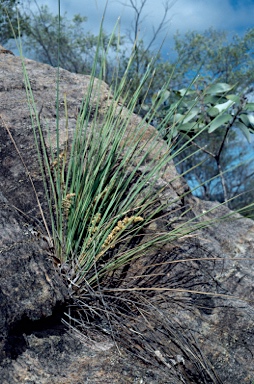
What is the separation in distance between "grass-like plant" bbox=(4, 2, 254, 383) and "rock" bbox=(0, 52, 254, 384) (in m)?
0.03

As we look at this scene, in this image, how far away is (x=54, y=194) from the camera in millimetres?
1899

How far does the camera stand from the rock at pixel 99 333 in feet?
4.81

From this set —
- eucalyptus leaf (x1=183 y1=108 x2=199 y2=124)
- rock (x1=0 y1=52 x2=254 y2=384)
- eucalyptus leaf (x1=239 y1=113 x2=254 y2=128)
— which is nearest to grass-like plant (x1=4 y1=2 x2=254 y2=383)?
rock (x1=0 y1=52 x2=254 y2=384)

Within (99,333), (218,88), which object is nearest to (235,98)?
(218,88)

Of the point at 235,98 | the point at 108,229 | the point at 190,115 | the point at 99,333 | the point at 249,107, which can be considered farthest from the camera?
the point at 249,107

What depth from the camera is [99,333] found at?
165 cm

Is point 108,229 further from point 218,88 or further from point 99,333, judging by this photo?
point 218,88

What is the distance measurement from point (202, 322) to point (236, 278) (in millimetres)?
337

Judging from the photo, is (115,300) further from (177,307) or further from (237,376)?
(237,376)

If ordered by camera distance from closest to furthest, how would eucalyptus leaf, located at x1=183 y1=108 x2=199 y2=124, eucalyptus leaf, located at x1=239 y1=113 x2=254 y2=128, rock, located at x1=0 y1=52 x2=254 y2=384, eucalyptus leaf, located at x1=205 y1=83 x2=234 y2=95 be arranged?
rock, located at x1=0 y1=52 x2=254 y2=384
eucalyptus leaf, located at x1=183 y1=108 x2=199 y2=124
eucalyptus leaf, located at x1=205 y1=83 x2=234 y2=95
eucalyptus leaf, located at x1=239 y1=113 x2=254 y2=128

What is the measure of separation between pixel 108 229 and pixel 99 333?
39 centimetres

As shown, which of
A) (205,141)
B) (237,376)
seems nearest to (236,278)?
(237,376)

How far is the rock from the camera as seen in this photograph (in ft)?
4.81

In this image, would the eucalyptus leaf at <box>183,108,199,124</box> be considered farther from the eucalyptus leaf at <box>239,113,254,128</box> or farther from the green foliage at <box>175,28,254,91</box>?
the green foliage at <box>175,28,254,91</box>
